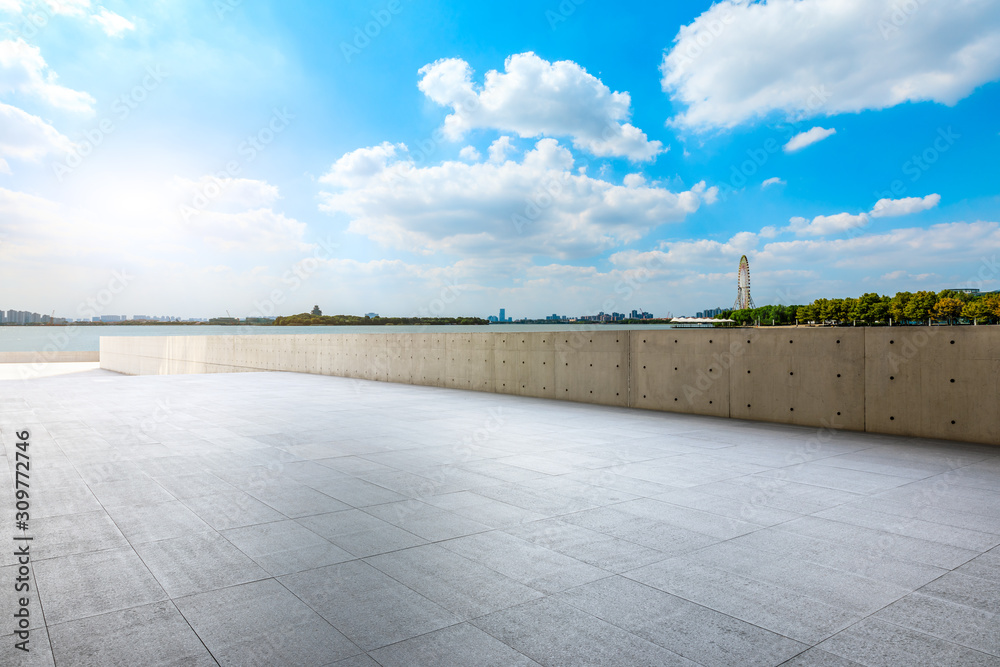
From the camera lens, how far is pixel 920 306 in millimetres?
168375

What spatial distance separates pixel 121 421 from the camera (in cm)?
1100

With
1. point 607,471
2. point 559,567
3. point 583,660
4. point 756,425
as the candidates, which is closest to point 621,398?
point 756,425

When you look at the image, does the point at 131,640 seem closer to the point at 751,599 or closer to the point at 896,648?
the point at 751,599

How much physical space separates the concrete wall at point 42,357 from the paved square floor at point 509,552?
55.3 m

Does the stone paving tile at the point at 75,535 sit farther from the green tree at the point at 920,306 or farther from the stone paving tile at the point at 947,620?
the green tree at the point at 920,306

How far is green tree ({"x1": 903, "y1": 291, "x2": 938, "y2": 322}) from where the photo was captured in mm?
168000

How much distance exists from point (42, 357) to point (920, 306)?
200 metres

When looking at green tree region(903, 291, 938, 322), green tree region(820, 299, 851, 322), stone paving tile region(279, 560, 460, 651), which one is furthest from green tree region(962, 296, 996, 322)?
stone paving tile region(279, 560, 460, 651)

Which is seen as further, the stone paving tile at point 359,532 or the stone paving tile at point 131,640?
the stone paving tile at point 359,532

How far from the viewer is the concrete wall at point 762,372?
8930mm

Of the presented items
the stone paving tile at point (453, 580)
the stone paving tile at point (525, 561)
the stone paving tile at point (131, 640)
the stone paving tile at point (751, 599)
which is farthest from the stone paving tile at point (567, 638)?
the stone paving tile at point (131, 640)

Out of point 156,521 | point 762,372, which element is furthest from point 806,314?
point 156,521

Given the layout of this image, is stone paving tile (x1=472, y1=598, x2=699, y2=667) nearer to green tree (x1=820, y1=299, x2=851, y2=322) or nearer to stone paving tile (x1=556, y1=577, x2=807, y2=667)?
stone paving tile (x1=556, y1=577, x2=807, y2=667)

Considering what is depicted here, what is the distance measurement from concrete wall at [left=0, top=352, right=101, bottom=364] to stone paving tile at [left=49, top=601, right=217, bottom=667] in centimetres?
6214
